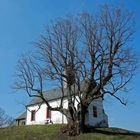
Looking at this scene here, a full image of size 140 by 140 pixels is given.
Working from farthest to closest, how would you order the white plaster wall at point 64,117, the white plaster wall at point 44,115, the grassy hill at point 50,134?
the white plaster wall at point 44,115 < the white plaster wall at point 64,117 < the grassy hill at point 50,134

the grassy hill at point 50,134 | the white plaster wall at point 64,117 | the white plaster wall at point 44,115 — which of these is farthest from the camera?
the white plaster wall at point 44,115

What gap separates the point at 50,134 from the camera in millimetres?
30938

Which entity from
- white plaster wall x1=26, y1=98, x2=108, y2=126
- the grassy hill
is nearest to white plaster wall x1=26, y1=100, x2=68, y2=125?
white plaster wall x1=26, y1=98, x2=108, y2=126

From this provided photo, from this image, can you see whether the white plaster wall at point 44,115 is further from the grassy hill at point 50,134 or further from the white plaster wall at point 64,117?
the grassy hill at point 50,134

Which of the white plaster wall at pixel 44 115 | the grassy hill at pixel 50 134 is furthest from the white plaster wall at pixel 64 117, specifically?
the grassy hill at pixel 50 134

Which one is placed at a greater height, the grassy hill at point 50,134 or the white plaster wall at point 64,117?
the white plaster wall at point 64,117

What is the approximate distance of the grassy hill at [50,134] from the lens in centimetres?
2855

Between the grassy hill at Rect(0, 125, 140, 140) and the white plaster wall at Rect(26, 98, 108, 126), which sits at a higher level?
the white plaster wall at Rect(26, 98, 108, 126)

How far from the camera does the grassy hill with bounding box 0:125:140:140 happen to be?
2855 cm

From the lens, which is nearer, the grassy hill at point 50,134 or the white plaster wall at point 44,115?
the grassy hill at point 50,134

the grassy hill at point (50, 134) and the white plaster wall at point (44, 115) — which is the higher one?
the white plaster wall at point (44, 115)

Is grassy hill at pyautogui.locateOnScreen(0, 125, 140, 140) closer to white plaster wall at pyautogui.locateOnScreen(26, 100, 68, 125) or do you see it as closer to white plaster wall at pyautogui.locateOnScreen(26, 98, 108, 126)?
white plaster wall at pyautogui.locateOnScreen(26, 100, 68, 125)

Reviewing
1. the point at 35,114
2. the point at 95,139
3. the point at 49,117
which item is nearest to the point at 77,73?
the point at 95,139

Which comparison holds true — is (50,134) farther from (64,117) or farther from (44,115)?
(44,115)
